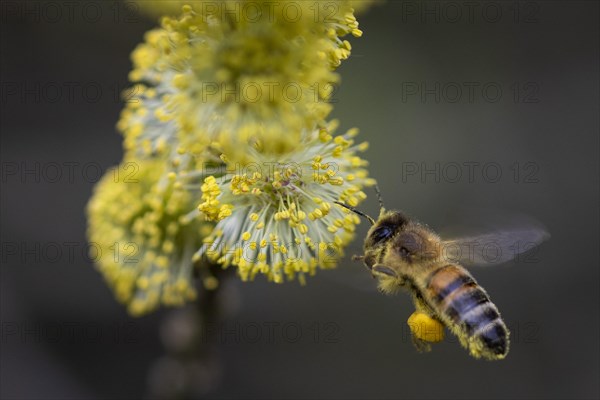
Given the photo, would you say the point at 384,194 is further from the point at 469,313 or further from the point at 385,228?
the point at 469,313

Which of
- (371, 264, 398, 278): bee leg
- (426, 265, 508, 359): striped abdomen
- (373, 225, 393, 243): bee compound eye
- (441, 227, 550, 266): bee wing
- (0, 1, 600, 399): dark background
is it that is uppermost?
(0, 1, 600, 399): dark background

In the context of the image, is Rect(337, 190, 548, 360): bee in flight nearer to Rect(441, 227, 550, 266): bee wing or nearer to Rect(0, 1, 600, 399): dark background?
Rect(441, 227, 550, 266): bee wing

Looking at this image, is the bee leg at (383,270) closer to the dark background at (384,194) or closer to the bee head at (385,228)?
the bee head at (385,228)

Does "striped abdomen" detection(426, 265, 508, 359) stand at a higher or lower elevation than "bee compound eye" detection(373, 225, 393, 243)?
lower

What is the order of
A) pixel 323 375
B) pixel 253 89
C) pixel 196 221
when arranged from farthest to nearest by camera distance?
pixel 323 375 < pixel 196 221 < pixel 253 89

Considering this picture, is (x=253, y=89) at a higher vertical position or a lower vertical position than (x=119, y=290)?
higher

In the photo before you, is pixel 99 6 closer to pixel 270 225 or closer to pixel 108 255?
pixel 108 255

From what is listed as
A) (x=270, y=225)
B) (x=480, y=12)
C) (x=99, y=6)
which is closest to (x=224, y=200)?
(x=270, y=225)

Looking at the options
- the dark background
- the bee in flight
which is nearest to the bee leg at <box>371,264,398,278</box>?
the bee in flight

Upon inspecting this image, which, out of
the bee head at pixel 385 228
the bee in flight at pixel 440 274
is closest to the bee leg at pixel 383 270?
the bee in flight at pixel 440 274
